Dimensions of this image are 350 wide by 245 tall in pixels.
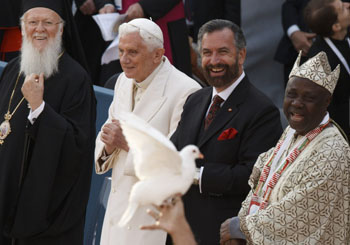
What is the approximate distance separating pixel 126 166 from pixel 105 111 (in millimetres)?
2342

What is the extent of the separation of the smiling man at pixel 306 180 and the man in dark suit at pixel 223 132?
371 millimetres

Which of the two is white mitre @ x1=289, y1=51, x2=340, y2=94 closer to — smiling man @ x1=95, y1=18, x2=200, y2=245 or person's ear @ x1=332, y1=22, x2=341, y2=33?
smiling man @ x1=95, y1=18, x2=200, y2=245

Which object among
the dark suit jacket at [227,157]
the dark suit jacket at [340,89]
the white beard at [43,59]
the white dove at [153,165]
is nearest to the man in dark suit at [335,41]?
the dark suit jacket at [340,89]

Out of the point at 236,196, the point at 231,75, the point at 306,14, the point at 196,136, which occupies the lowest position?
the point at 236,196

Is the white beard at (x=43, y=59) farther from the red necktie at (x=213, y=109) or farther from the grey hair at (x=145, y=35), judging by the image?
the red necktie at (x=213, y=109)

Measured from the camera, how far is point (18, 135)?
21.1ft

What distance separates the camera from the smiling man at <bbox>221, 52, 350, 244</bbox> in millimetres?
4539

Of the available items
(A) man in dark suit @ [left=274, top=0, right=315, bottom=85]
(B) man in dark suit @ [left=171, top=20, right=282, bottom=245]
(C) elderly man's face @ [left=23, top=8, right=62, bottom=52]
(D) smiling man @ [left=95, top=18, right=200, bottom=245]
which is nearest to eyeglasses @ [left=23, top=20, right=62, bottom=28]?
(C) elderly man's face @ [left=23, top=8, right=62, bottom=52]

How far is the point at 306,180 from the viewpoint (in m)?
4.55

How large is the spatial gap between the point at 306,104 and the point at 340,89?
2897mm

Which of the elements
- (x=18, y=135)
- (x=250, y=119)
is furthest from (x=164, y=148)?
(x=18, y=135)

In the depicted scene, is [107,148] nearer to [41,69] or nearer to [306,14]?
[41,69]

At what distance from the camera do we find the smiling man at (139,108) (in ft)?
19.1

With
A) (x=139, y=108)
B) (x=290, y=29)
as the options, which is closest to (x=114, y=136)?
(x=139, y=108)
